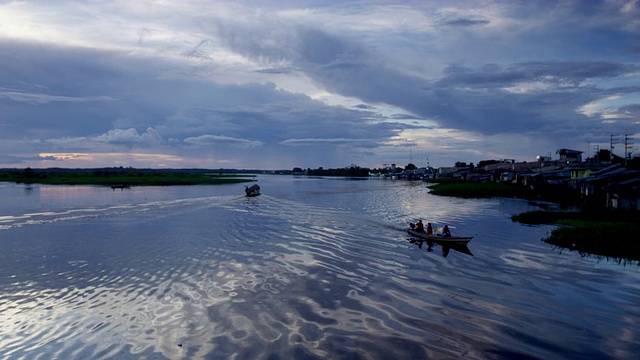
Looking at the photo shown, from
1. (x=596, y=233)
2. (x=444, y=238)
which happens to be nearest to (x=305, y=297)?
(x=444, y=238)

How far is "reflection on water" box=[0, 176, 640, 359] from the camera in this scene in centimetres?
1515

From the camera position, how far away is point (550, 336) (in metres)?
15.9

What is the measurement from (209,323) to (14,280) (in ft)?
46.6

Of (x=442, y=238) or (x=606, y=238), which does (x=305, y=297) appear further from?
(x=606, y=238)

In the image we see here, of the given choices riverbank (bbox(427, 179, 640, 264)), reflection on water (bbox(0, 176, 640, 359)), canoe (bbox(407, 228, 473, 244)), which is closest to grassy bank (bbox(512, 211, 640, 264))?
riverbank (bbox(427, 179, 640, 264))

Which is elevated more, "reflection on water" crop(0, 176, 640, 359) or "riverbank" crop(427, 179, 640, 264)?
"riverbank" crop(427, 179, 640, 264)

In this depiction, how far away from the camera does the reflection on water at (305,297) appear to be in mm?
15148

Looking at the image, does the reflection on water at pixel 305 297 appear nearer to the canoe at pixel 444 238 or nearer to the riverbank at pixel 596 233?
the canoe at pixel 444 238

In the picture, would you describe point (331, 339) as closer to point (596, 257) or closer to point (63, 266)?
point (63, 266)

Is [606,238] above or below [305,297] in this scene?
above

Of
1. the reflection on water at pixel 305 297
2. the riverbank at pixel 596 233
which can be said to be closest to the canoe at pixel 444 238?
the reflection on water at pixel 305 297

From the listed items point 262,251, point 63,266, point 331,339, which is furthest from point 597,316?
point 63,266

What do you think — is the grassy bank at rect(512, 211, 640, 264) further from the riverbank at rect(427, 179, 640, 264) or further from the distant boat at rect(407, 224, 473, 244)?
the distant boat at rect(407, 224, 473, 244)

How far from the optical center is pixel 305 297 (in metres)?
20.5
